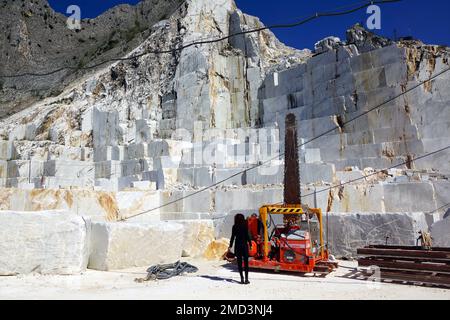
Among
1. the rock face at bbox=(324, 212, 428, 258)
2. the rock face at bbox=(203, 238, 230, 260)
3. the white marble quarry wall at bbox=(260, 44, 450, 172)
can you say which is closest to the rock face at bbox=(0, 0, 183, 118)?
the white marble quarry wall at bbox=(260, 44, 450, 172)

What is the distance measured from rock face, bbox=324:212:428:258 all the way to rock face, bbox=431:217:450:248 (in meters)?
0.36

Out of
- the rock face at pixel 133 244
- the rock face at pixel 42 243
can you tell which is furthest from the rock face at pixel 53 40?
the rock face at pixel 42 243

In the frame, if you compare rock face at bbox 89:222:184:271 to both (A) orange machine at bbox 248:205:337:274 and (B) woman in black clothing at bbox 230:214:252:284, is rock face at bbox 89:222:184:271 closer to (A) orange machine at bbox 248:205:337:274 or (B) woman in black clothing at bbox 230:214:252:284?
(A) orange machine at bbox 248:205:337:274

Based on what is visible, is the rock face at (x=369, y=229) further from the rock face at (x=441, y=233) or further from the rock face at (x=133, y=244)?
the rock face at (x=133, y=244)

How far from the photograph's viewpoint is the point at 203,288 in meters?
6.05

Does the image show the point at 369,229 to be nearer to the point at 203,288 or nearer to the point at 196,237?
the point at 196,237

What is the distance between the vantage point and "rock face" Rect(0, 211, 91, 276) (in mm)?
6602

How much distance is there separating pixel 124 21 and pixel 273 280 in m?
52.2

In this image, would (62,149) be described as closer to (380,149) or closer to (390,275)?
(380,149)

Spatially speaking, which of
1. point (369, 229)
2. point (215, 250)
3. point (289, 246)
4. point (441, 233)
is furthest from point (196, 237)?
Result: point (441, 233)

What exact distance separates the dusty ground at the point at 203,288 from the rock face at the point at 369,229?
1.72 meters

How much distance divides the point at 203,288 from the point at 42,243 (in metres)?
2.79

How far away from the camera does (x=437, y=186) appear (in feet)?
37.1
